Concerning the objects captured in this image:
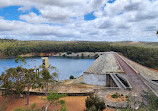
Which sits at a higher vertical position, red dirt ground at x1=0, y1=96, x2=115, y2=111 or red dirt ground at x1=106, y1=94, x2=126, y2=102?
red dirt ground at x1=106, y1=94, x2=126, y2=102

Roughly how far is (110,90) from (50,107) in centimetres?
869

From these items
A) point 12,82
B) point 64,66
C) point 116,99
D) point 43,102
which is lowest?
point 64,66

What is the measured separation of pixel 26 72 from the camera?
1744cm

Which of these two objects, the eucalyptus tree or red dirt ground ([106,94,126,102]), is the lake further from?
red dirt ground ([106,94,126,102])

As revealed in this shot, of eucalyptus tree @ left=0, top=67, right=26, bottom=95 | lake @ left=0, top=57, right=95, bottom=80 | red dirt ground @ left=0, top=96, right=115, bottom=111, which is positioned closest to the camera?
red dirt ground @ left=0, top=96, right=115, bottom=111

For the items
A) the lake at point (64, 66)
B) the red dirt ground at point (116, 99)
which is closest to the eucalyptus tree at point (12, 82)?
the red dirt ground at point (116, 99)

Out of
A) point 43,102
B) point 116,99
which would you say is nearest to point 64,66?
point 43,102

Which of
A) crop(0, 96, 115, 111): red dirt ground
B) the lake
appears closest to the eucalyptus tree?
crop(0, 96, 115, 111): red dirt ground

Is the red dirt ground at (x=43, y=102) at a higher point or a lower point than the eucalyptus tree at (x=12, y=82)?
lower

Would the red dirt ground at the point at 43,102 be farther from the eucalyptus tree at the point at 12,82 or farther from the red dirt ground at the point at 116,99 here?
the red dirt ground at the point at 116,99

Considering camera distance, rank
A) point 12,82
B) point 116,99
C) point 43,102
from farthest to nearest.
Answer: point 12,82, point 43,102, point 116,99

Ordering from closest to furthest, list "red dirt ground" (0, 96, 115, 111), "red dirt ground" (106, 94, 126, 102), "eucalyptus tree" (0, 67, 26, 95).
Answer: "red dirt ground" (0, 96, 115, 111)
"red dirt ground" (106, 94, 126, 102)
"eucalyptus tree" (0, 67, 26, 95)

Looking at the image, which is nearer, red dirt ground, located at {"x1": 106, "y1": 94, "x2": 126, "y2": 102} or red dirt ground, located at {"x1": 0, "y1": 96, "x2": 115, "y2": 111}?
red dirt ground, located at {"x1": 0, "y1": 96, "x2": 115, "y2": 111}

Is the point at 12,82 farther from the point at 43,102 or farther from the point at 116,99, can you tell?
the point at 116,99
